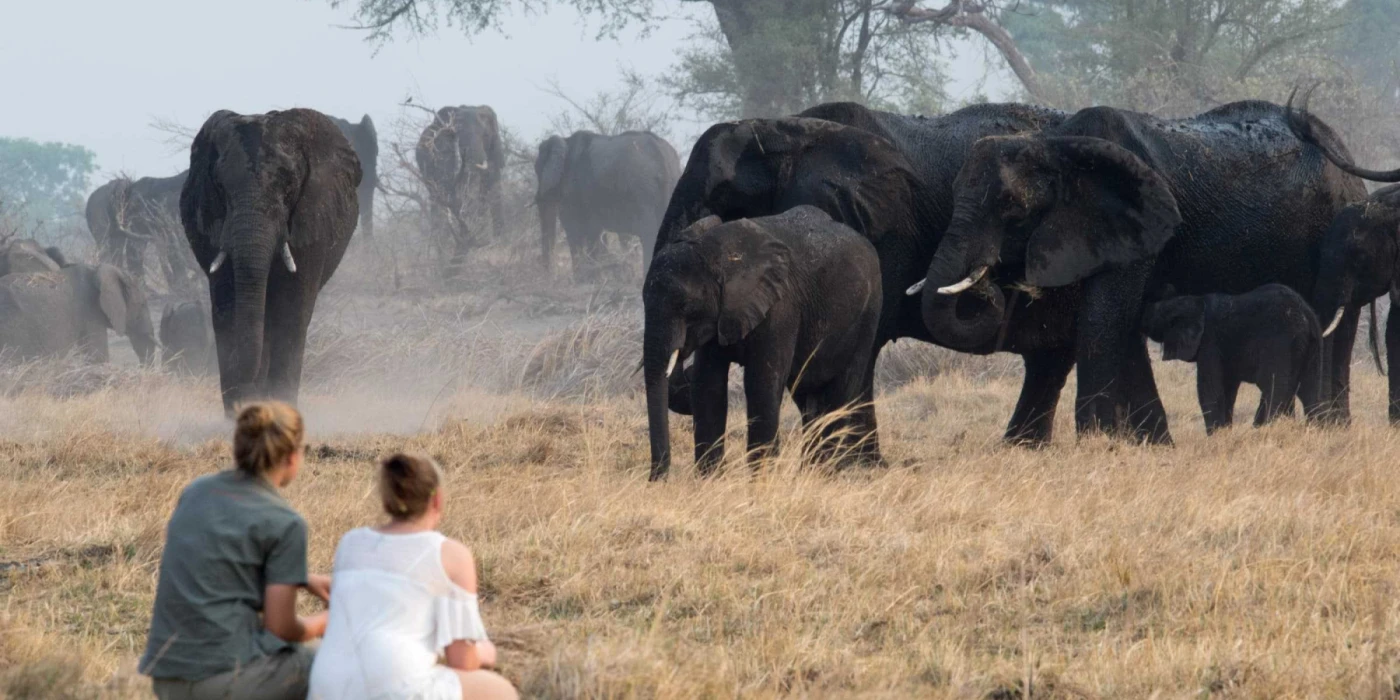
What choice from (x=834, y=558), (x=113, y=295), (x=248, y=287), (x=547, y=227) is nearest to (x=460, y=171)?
(x=547, y=227)

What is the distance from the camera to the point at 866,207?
10.2 meters

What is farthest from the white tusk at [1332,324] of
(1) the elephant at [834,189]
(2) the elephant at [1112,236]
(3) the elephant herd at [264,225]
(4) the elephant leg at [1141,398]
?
(3) the elephant herd at [264,225]

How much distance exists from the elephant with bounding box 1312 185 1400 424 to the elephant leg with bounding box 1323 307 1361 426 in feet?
1.26

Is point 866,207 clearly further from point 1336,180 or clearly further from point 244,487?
point 244,487

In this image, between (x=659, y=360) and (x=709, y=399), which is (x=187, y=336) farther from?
(x=659, y=360)

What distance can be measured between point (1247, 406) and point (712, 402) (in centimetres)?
659

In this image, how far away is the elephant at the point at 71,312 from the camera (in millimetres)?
17953

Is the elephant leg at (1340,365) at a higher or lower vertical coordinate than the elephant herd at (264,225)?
lower

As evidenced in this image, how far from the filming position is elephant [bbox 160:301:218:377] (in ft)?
60.2

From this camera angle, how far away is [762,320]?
28.3ft

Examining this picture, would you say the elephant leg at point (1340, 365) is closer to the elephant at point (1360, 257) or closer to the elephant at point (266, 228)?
the elephant at point (1360, 257)

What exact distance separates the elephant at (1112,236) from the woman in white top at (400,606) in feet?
19.8

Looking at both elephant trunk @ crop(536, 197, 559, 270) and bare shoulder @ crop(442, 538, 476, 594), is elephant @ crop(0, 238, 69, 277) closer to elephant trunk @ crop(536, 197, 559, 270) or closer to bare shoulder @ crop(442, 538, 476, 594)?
elephant trunk @ crop(536, 197, 559, 270)

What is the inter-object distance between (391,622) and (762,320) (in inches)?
182
